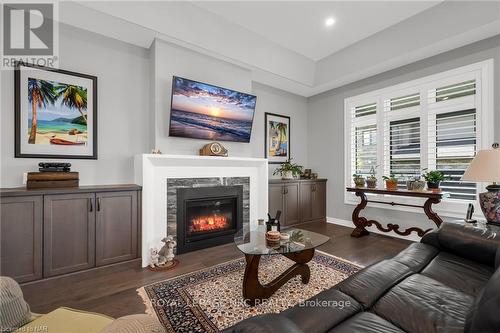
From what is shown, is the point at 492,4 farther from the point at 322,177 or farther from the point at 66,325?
the point at 66,325

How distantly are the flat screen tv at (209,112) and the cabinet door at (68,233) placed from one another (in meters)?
1.38

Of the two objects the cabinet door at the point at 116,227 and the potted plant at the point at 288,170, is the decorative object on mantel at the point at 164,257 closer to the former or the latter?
the cabinet door at the point at 116,227

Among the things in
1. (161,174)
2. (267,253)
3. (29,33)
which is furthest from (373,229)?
(29,33)

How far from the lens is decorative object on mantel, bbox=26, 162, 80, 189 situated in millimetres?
2371

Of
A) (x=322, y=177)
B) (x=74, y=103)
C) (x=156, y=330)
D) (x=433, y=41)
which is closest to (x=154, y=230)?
(x=74, y=103)

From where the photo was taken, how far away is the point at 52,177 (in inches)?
96.4

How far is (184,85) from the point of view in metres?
3.14

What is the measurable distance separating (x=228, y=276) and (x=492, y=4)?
435cm

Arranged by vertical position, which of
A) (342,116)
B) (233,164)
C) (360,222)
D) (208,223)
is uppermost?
(342,116)

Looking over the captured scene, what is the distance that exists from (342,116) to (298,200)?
6.51ft

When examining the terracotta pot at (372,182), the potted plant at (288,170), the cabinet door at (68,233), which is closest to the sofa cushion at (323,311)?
the cabinet door at (68,233)

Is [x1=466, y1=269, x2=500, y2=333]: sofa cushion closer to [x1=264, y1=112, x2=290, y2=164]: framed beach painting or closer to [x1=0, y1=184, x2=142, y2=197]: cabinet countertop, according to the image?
[x1=0, y1=184, x2=142, y2=197]: cabinet countertop

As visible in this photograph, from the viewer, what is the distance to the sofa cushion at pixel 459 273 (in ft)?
4.77

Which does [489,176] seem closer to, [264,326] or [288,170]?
[264,326]
